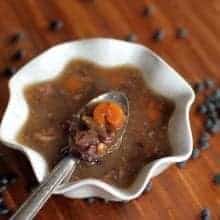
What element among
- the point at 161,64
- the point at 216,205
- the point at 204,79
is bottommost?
the point at 216,205

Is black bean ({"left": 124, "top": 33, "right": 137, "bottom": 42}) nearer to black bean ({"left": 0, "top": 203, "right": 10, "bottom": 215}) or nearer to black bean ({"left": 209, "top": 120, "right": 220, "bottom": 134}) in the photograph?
black bean ({"left": 209, "top": 120, "right": 220, "bottom": 134})

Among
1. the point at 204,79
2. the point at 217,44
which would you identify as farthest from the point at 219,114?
the point at 217,44

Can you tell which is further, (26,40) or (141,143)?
(26,40)

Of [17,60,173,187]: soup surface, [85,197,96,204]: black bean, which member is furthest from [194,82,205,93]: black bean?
[85,197,96,204]: black bean

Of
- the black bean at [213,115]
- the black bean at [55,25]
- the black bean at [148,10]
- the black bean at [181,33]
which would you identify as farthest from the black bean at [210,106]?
the black bean at [55,25]

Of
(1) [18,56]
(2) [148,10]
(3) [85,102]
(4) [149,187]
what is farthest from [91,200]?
(2) [148,10]

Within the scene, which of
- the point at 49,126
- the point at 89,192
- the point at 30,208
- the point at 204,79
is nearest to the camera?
the point at 30,208

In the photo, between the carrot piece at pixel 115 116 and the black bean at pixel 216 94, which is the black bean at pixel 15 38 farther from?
the black bean at pixel 216 94

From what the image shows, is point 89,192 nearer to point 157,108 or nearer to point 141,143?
point 141,143

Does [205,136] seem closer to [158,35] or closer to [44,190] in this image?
[158,35]
